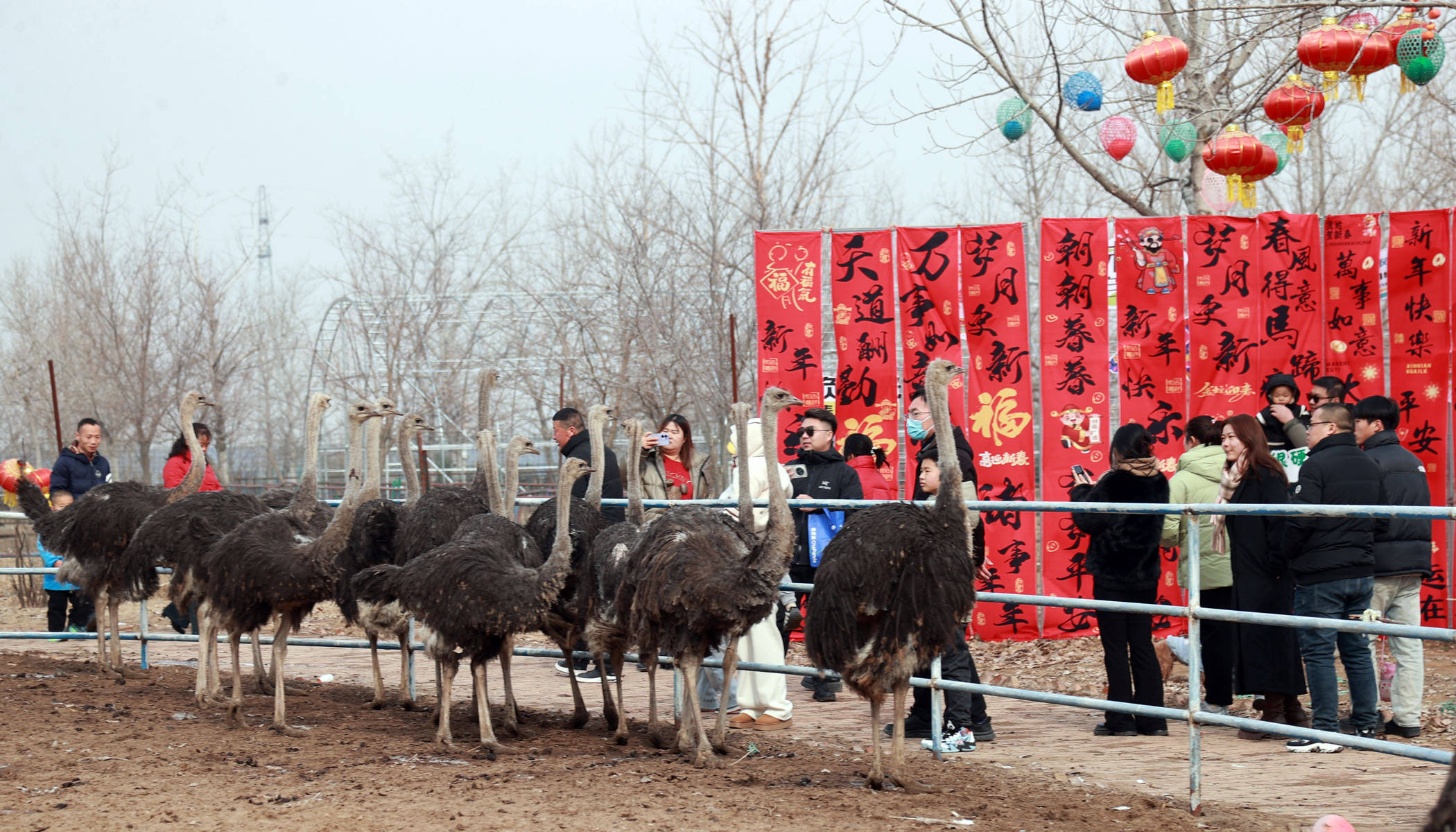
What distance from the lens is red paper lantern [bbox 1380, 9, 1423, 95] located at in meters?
7.88

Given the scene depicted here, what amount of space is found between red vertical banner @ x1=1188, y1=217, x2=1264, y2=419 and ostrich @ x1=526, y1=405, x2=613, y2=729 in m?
5.15

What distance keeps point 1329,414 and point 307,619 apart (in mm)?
10005

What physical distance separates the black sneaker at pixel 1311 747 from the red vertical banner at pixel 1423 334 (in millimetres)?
4515

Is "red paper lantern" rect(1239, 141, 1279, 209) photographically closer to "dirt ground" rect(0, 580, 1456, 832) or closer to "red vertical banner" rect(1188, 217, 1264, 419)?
"red vertical banner" rect(1188, 217, 1264, 419)

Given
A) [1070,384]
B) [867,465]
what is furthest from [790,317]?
[1070,384]

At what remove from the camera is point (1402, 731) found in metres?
6.42

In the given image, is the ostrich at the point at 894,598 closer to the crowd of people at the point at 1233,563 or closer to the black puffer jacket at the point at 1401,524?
the crowd of people at the point at 1233,563

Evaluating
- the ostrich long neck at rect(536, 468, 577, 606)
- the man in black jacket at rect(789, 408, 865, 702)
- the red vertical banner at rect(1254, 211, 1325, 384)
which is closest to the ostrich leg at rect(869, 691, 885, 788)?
the ostrich long neck at rect(536, 468, 577, 606)

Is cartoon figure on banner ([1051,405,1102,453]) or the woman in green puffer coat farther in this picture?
cartoon figure on banner ([1051,405,1102,453])

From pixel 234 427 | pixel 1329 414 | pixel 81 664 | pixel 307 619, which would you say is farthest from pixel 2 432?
pixel 1329 414

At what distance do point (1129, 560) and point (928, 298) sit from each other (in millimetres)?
4097

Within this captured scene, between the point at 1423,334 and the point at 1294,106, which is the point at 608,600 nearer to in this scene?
the point at 1294,106

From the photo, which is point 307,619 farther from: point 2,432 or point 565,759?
point 2,432

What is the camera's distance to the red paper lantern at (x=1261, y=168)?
29.3 feet
